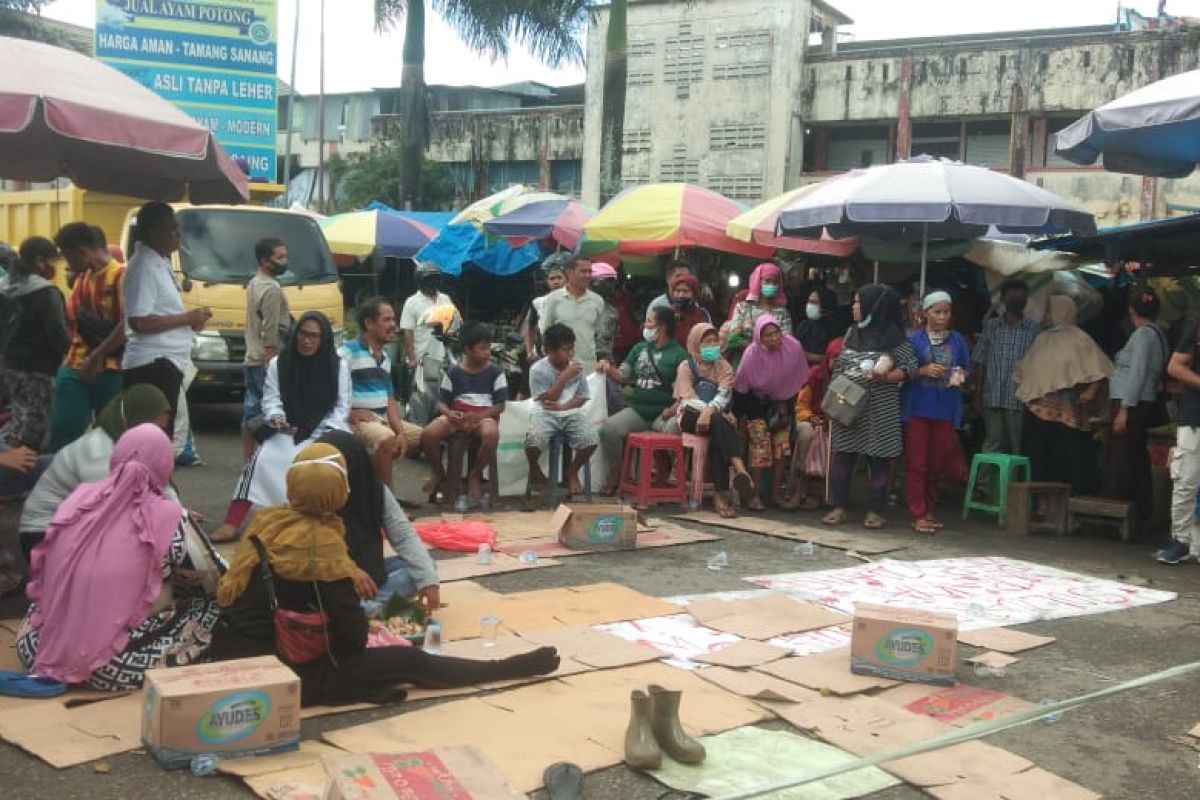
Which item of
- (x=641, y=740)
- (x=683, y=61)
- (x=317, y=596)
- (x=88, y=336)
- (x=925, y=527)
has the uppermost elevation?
(x=683, y=61)

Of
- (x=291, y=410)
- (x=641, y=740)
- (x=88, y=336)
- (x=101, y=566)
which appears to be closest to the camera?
(x=641, y=740)

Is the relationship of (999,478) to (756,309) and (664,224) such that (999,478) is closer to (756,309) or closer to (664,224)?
(756,309)

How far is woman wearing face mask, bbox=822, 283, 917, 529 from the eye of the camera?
28.2 ft

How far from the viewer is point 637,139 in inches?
1242

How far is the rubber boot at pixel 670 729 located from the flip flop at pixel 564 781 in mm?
349

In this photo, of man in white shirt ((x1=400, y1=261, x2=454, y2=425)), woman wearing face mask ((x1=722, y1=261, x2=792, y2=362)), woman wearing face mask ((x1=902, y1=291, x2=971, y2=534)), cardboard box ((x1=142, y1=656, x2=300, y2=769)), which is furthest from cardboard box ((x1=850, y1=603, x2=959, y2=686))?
man in white shirt ((x1=400, y1=261, x2=454, y2=425))

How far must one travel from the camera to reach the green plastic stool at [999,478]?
29.6 feet

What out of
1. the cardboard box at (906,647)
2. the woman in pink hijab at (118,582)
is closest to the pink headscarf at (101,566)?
the woman in pink hijab at (118,582)

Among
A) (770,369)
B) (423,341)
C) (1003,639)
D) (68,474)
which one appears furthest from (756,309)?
(68,474)

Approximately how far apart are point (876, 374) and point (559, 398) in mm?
2327

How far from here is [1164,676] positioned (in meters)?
5.16

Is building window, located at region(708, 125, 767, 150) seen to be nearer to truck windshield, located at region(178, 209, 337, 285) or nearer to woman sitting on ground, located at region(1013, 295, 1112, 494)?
truck windshield, located at region(178, 209, 337, 285)

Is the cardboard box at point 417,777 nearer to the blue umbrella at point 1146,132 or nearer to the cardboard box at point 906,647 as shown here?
the cardboard box at point 906,647

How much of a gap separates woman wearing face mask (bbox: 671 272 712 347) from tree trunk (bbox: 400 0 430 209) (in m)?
12.6
